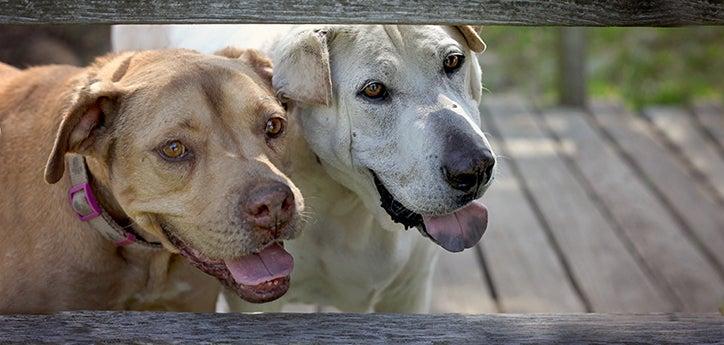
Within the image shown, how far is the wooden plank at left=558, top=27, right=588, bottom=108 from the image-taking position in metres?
7.41

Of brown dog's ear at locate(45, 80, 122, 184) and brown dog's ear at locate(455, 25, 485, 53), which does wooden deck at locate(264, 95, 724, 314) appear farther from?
brown dog's ear at locate(45, 80, 122, 184)

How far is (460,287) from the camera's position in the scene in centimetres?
523

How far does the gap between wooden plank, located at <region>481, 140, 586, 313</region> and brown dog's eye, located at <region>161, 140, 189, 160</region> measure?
6.86 ft

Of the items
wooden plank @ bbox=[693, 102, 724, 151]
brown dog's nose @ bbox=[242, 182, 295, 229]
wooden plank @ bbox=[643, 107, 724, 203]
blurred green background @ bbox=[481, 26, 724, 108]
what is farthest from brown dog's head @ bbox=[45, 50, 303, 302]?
blurred green background @ bbox=[481, 26, 724, 108]

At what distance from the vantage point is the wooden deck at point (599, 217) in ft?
16.6

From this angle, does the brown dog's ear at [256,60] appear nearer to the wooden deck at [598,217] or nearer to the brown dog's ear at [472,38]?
the brown dog's ear at [472,38]

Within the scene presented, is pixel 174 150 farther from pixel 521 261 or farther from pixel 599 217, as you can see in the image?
pixel 599 217

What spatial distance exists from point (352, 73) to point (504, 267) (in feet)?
7.25

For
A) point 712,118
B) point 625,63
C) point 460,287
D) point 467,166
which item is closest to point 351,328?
point 467,166

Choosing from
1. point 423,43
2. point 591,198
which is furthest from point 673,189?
point 423,43

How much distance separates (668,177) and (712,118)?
40.9 inches

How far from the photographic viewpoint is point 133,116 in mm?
3111

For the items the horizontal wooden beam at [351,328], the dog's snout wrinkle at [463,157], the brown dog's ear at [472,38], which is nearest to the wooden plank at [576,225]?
the brown dog's ear at [472,38]

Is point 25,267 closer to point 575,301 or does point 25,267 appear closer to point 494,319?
point 494,319
